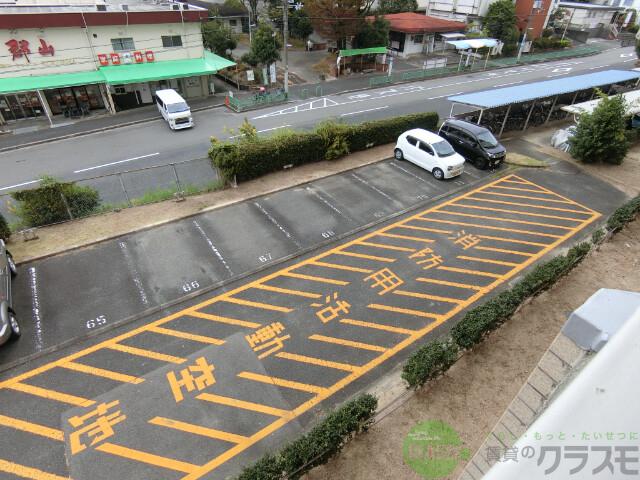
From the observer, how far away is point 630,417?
324cm

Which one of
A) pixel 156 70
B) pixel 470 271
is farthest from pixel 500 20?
pixel 470 271

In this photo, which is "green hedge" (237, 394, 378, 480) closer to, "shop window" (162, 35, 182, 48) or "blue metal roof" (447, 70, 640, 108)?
"blue metal roof" (447, 70, 640, 108)

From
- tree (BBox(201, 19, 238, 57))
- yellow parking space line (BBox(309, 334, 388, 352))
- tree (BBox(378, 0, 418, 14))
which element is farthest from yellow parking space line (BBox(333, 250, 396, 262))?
tree (BBox(378, 0, 418, 14))

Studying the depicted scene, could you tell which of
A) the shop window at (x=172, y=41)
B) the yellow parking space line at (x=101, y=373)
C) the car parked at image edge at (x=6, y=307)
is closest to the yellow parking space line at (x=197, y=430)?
the yellow parking space line at (x=101, y=373)

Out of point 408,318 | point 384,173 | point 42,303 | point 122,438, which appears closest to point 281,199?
point 384,173

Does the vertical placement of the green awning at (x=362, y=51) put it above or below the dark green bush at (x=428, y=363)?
above

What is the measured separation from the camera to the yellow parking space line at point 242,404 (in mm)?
8117

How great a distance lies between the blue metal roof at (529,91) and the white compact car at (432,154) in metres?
4.73

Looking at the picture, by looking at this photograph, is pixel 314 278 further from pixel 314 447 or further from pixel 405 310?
pixel 314 447

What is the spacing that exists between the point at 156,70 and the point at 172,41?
Result: 10.3ft

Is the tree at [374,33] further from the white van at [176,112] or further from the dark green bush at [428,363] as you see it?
the dark green bush at [428,363]

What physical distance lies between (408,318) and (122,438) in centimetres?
765

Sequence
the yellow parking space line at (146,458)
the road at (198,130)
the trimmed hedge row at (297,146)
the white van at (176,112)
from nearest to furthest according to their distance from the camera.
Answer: the yellow parking space line at (146,458) → the trimmed hedge row at (297,146) → the road at (198,130) → the white van at (176,112)

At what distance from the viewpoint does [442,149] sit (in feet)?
57.7
